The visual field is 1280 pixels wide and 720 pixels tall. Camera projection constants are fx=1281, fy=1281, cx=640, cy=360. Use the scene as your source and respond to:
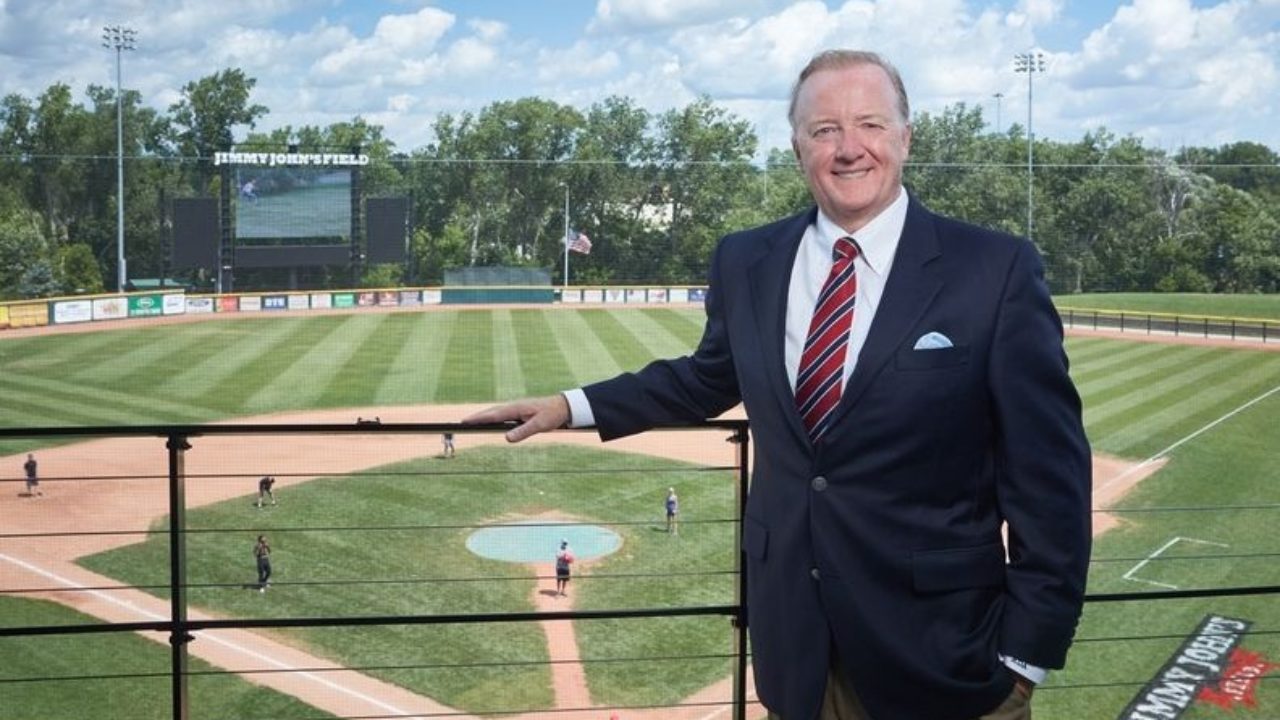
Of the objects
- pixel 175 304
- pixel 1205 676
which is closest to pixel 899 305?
pixel 1205 676


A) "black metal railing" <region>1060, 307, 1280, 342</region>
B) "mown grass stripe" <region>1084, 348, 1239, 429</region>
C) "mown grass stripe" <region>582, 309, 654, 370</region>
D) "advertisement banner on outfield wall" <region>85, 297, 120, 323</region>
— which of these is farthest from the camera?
"advertisement banner on outfield wall" <region>85, 297, 120, 323</region>

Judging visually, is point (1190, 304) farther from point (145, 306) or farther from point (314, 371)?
point (145, 306)

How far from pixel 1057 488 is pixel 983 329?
0.31 m

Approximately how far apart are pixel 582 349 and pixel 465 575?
22381 millimetres

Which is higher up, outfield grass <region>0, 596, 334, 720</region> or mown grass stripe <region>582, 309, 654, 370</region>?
mown grass stripe <region>582, 309, 654, 370</region>

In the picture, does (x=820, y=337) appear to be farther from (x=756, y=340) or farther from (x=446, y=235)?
(x=446, y=235)

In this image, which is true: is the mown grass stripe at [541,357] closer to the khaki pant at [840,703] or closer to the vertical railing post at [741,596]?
the vertical railing post at [741,596]

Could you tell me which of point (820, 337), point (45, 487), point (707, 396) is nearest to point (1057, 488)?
point (820, 337)

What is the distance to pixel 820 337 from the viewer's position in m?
2.38

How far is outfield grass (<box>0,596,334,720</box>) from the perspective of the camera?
12.3m

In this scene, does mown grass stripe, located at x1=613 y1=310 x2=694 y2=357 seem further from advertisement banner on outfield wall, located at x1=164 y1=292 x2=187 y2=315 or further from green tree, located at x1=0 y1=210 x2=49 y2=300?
green tree, located at x1=0 y1=210 x2=49 y2=300

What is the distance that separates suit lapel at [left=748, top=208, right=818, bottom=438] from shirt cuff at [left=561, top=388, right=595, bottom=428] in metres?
0.55

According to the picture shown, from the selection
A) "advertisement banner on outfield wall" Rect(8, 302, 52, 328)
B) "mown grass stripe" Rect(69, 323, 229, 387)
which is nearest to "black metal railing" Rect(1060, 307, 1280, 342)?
"mown grass stripe" Rect(69, 323, 229, 387)

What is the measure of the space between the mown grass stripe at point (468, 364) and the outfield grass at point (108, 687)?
50.1ft
